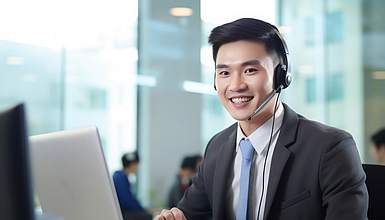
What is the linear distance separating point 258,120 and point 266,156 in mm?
106

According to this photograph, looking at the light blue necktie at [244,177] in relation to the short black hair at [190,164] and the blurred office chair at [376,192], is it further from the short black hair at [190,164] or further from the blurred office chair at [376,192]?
the short black hair at [190,164]

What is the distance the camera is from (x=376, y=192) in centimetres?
156

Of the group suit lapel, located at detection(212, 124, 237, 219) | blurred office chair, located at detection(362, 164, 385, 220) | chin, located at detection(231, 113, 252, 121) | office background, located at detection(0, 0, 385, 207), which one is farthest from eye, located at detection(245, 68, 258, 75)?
office background, located at detection(0, 0, 385, 207)

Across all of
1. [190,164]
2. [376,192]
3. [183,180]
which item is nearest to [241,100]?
[376,192]

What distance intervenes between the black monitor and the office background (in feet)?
14.8

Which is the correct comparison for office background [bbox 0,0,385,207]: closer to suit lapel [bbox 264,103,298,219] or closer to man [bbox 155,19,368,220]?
man [bbox 155,19,368,220]

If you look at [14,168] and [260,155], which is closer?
[14,168]

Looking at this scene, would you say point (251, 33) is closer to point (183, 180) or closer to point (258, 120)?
point (258, 120)

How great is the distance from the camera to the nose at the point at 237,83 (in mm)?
1461

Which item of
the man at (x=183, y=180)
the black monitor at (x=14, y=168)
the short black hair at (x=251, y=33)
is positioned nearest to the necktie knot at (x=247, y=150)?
the short black hair at (x=251, y=33)

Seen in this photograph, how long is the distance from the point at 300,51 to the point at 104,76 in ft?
9.26

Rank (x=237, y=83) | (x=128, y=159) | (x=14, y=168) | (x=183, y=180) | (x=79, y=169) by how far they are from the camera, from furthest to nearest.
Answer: (x=128, y=159) → (x=183, y=180) → (x=237, y=83) → (x=79, y=169) → (x=14, y=168)

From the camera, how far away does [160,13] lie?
6555mm

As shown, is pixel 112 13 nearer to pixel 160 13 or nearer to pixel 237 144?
pixel 160 13
